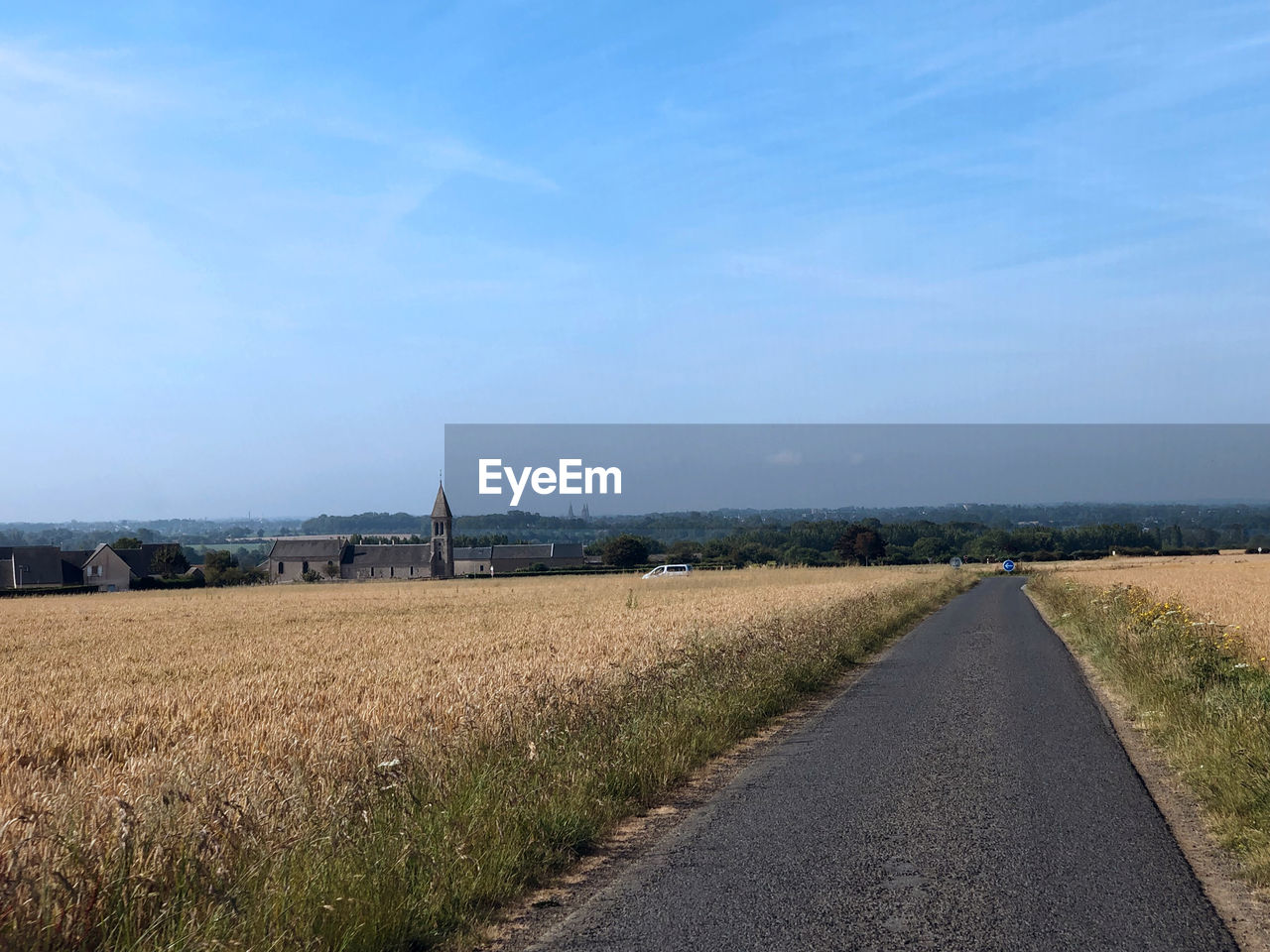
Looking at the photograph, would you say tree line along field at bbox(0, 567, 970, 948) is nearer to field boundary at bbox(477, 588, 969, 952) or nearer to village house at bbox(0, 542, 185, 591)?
field boundary at bbox(477, 588, 969, 952)

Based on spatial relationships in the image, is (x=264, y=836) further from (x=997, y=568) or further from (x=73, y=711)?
(x=997, y=568)

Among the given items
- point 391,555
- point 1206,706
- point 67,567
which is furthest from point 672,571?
point 1206,706

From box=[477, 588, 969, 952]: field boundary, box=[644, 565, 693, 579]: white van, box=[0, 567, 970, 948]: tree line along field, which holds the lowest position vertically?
box=[644, 565, 693, 579]: white van

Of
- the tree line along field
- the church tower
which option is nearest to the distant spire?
the church tower

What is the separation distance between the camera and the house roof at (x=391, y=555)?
132000mm

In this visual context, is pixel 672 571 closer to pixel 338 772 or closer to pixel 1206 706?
pixel 1206 706

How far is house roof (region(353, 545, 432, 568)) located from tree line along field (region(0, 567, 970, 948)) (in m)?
113

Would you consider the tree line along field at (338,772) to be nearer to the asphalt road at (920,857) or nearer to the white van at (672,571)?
the asphalt road at (920,857)

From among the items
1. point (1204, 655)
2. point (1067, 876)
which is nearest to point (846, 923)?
point (1067, 876)

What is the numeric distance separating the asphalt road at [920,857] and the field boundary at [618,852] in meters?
0.11

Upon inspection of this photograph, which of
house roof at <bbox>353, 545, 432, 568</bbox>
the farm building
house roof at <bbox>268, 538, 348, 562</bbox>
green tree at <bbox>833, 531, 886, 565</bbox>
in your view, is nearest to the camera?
green tree at <bbox>833, 531, 886, 565</bbox>

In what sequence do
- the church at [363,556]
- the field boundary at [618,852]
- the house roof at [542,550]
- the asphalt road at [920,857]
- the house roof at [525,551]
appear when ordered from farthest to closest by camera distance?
the house roof at [525,551], the house roof at [542,550], the church at [363,556], the field boundary at [618,852], the asphalt road at [920,857]

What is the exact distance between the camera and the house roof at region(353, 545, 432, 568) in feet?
433

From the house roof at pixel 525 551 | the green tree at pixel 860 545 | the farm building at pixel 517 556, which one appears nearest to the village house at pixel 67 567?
the farm building at pixel 517 556
